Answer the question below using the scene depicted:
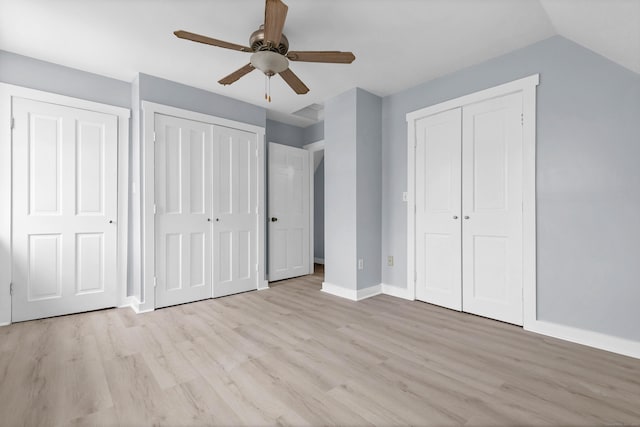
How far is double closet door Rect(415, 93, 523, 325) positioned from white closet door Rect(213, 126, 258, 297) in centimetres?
214

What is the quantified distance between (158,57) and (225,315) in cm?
263

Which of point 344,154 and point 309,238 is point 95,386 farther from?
point 309,238

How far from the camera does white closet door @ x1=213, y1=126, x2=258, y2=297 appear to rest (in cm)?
362

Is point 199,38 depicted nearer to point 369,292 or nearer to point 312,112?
point 312,112

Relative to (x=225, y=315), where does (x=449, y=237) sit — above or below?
above

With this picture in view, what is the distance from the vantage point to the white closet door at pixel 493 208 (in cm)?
268

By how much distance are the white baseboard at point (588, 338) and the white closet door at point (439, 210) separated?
28.6 inches

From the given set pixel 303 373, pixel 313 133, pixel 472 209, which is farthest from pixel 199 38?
pixel 313 133

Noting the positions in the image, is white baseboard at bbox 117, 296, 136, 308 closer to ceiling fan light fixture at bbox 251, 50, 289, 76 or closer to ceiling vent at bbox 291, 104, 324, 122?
ceiling fan light fixture at bbox 251, 50, 289, 76

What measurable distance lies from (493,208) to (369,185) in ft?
4.57

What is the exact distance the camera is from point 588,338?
2271 mm

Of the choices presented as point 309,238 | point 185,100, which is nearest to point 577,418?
point 309,238

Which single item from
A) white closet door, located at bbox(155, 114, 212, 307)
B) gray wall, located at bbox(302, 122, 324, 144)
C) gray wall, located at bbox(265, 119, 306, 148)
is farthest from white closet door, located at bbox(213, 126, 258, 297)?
gray wall, located at bbox(302, 122, 324, 144)

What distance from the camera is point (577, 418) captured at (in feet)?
4.76
